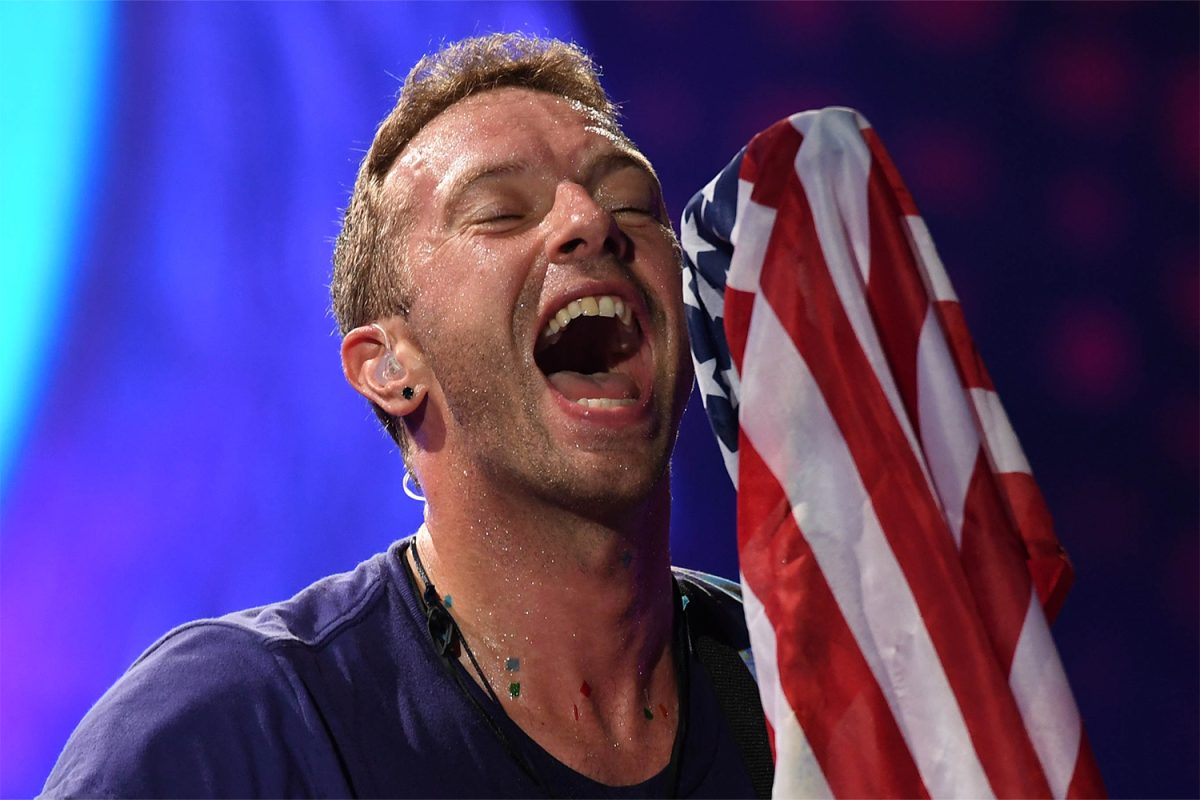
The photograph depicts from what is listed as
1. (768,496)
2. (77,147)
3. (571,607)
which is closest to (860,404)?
(768,496)

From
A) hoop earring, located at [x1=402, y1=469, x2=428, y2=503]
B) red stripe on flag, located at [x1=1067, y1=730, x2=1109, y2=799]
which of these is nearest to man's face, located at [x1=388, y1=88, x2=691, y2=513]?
hoop earring, located at [x1=402, y1=469, x2=428, y2=503]

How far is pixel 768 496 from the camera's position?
1119 millimetres

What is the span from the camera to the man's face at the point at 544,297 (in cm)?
157

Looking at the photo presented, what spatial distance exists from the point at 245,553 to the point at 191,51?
0.80 m

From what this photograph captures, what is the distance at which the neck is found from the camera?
162 centimetres

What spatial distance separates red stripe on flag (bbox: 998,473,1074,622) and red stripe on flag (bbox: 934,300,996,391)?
9cm

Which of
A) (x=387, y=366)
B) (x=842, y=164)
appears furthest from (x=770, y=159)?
(x=387, y=366)

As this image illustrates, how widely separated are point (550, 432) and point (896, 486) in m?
0.55

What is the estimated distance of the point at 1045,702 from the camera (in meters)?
1.09

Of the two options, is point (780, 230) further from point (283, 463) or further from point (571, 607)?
point (283, 463)

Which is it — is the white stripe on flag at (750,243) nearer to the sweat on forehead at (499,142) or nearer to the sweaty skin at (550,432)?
the sweaty skin at (550,432)

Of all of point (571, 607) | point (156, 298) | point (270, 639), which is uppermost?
point (156, 298)

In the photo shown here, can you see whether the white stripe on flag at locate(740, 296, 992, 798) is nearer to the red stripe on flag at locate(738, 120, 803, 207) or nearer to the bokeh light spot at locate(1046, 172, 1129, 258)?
the red stripe on flag at locate(738, 120, 803, 207)

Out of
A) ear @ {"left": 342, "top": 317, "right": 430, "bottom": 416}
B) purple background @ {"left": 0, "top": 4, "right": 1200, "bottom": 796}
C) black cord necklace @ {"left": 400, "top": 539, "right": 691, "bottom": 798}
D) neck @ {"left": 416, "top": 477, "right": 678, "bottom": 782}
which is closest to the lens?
black cord necklace @ {"left": 400, "top": 539, "right": 691, "bottom": 798}
